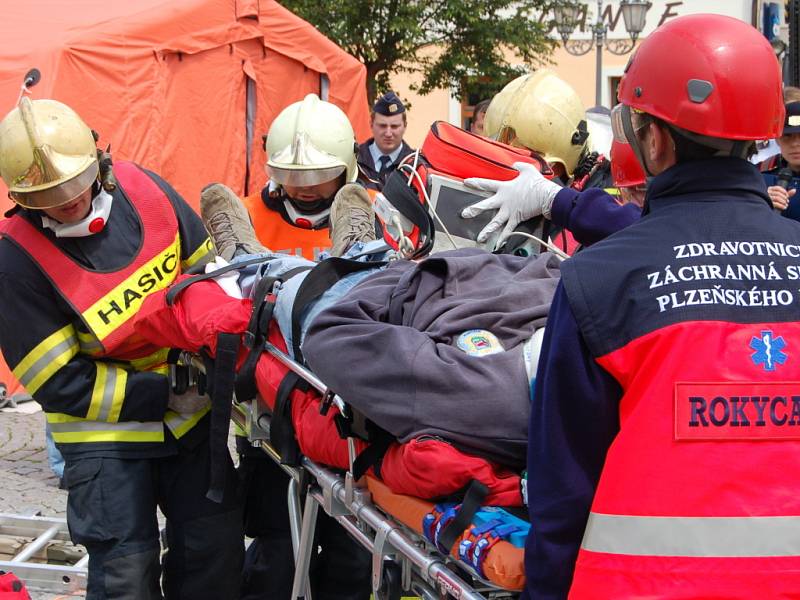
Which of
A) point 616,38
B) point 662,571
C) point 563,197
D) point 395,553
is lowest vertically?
point 616,38

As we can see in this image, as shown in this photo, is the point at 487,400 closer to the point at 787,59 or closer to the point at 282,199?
the point at 282,199

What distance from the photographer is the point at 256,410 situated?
2949mm

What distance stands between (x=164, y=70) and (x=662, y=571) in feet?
25.1

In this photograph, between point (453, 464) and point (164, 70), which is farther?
point (164, 70)

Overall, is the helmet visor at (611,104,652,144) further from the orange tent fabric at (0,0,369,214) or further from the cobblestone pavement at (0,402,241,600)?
the orange tent fabric at (0,0,369,214)

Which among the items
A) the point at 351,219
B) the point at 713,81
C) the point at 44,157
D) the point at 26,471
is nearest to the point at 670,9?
the point at 26,471

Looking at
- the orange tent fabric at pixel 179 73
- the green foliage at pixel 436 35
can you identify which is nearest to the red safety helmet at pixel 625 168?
the orange tent fabric at pixel 179 73

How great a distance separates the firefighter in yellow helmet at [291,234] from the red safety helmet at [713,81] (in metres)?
1.97

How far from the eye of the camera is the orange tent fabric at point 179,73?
7766 millimetres

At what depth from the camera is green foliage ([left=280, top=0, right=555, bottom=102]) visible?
12656mm

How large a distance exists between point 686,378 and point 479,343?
27.2 inches

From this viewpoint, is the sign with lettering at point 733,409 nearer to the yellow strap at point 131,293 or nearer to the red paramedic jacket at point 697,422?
the red paramedic jacket at point 697,422

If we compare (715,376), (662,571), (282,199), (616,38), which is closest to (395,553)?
(662,571)

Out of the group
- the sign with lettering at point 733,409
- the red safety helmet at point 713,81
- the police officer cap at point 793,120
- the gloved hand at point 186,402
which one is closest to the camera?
the sign with lettering at point 733,409
